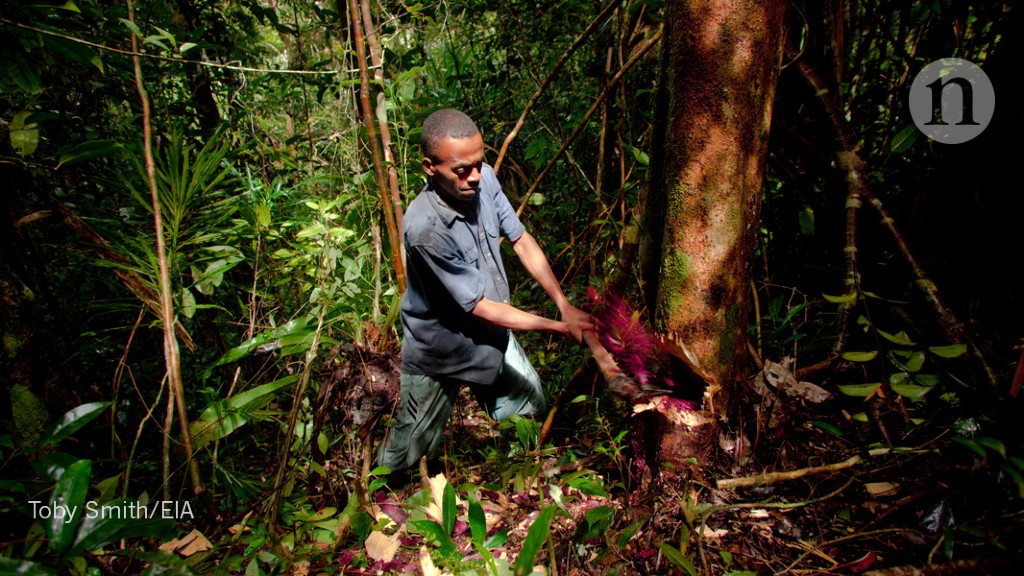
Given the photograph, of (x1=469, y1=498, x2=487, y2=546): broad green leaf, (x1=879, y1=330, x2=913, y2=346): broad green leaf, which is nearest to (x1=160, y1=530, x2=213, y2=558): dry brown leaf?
(x1=469, y1=498, x2=487, y2=546): broad green leaf

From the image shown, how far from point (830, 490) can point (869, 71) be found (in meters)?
2.13

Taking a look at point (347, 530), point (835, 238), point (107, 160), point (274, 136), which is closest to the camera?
point (347, 530)

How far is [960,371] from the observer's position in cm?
140

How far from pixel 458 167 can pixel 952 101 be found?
1.83 metres

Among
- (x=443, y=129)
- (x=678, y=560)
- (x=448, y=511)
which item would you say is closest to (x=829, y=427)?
(x=678, y=560)

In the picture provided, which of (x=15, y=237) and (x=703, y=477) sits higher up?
(x=15, y=237)

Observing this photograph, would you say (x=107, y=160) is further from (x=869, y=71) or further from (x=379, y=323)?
(x=869, y=71)

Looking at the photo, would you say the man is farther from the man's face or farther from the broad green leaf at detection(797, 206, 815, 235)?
the broad green leaf at detection(797, 206, 815, 235)

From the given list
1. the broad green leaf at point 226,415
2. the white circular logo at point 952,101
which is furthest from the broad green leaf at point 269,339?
the white circular logo at point 952,101

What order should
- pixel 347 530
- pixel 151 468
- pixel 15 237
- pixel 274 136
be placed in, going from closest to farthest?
1. pixel 15 237
2. pixel 347 530
3. pixel 151 468
4. pixel 274 136

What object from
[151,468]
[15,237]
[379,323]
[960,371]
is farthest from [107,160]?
[960,371]

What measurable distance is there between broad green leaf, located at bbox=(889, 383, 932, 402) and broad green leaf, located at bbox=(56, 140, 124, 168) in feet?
8.40

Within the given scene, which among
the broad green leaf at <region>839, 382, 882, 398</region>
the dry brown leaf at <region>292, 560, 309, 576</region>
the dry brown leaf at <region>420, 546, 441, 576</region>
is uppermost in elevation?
the broad green leaf at <region>839, 382, 882, 398</region>

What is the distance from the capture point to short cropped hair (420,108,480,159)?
5.81 feet
